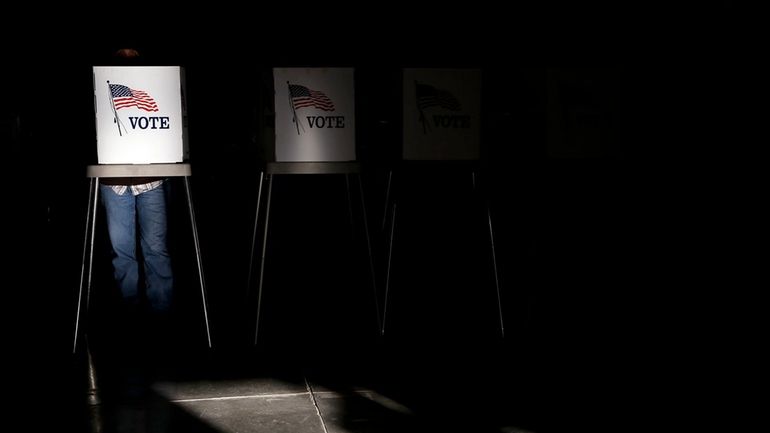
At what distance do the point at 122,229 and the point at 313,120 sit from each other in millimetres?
1142

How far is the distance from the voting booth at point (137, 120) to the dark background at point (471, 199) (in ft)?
1.50

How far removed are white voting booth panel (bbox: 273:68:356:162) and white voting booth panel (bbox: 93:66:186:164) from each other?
48 cm

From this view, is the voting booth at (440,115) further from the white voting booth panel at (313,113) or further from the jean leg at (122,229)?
the jean leg at (122,229)

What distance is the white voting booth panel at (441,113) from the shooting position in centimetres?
379

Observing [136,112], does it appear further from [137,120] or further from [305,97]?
[305,97]

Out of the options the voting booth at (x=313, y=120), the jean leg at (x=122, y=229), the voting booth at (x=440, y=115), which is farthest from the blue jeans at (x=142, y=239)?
the voting booth at (x=440, y=115)

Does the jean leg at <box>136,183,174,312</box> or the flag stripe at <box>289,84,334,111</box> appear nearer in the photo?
the flag stripe at <box>289,84,334,111</box>

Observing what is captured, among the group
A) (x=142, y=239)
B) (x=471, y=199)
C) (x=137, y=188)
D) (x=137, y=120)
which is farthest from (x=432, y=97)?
(x=471, y=199)

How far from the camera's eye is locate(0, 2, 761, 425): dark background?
392 cm

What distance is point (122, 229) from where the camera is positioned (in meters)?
3.93

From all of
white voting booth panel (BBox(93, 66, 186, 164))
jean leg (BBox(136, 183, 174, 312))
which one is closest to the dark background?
jean leg (BBox(136, 183, 174, 312))

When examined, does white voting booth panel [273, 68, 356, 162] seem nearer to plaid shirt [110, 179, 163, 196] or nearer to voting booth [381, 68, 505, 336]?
voting booth [381, 68, 505, 336]

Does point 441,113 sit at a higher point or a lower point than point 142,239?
higher

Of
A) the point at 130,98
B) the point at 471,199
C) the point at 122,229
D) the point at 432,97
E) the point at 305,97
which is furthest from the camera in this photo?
the point at 471,199
